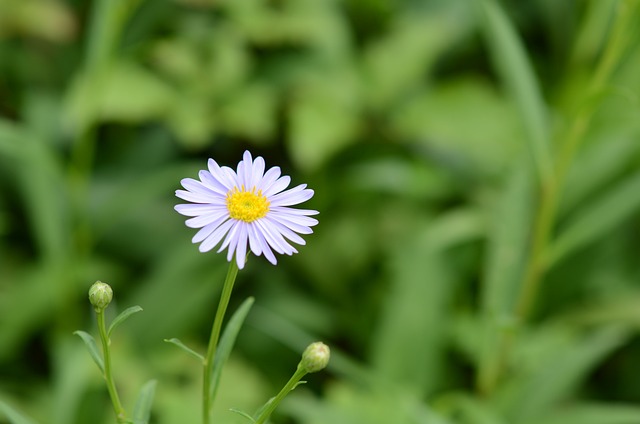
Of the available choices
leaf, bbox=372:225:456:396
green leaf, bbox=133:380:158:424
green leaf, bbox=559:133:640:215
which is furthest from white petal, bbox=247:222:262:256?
green leaf, bbox=559:133:640:215

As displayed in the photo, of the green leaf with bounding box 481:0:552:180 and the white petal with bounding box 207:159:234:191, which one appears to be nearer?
the white petal with bounding box 207:159:234:191

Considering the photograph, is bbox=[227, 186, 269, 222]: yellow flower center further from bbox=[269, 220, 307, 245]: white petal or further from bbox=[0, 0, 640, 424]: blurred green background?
bbox=[0, 0, 640, 424]: blurred green background

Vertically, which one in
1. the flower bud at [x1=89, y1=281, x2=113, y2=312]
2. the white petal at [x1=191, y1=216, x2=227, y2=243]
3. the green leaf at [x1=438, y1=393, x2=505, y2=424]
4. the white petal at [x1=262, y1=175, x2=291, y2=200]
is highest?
the green leaf at [x1=438, y1=393, x2=505, y2=424]

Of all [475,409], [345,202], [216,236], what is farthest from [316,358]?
[345,202]

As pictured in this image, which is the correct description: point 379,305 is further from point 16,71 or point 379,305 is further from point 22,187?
point 16,71

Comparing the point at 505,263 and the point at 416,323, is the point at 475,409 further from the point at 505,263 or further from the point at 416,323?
the point at 416,323

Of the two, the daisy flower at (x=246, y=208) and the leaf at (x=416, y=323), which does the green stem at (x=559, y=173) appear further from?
the daisy flower at (x=246, y=208)

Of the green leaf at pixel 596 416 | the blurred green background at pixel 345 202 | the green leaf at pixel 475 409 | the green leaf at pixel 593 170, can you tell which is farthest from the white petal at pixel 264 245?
the green leaf at pixel 593 170
